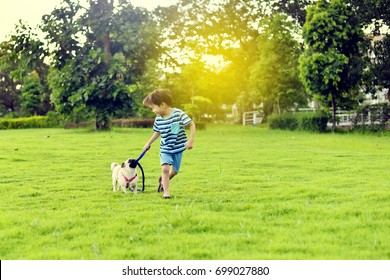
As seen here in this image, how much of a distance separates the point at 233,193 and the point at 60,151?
873 centimetres

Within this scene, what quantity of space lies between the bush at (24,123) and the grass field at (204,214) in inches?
1114

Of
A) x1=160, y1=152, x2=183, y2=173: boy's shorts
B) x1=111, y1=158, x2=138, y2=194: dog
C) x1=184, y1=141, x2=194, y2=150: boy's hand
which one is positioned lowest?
x1=111, y1=158, x2=138, y2=194: dog

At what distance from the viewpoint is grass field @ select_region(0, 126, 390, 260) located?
4.82 metres

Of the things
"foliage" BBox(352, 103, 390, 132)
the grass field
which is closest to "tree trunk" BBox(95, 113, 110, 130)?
"foliage" BBox(352, 103, 390, 132)

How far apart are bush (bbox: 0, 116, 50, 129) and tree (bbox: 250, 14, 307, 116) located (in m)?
14.7

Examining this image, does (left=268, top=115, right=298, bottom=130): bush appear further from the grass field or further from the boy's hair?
the boy's hair

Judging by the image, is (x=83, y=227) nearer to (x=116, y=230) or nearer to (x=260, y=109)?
(x=116, y=230)

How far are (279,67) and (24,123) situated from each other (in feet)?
56.7

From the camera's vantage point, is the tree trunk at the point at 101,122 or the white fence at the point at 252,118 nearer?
the tree trunk at the point at 101,122

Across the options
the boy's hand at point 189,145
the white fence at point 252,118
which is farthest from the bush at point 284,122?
the boy's hand at point 189,145

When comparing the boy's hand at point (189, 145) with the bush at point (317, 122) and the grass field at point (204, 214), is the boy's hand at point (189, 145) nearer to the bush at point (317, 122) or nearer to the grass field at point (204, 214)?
the grass field at point (204, 214)

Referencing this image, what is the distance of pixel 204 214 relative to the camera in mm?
6172

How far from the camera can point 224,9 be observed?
40.7 m

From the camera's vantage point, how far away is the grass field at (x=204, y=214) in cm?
482
